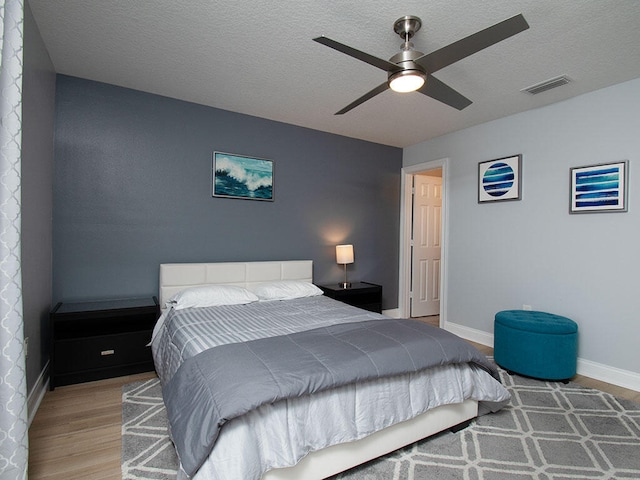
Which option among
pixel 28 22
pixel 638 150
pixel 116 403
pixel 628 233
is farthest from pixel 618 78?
pixel 116 403

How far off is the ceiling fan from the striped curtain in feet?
4.33

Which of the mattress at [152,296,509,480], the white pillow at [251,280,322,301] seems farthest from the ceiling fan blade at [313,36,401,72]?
the white pillow at [251,280,322,301]

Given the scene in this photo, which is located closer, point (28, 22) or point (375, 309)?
point (28, 22)

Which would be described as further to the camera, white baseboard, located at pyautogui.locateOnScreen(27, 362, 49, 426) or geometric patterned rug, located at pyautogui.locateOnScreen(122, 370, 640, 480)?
white baseboard, located at pyautogui.locateOnScreen(27, 362, 49, 426)

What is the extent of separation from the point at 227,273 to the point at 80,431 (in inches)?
68.6

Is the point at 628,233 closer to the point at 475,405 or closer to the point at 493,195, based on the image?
the point at 493,195

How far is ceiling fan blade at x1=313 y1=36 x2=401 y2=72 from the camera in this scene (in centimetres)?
162

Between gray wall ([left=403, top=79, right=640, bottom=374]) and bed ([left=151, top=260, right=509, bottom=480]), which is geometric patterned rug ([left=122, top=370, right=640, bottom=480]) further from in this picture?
gray wall ([left=403, top=79, right=640, bottom=374])

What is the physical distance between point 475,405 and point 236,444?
162 cm

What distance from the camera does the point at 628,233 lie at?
9.16ft

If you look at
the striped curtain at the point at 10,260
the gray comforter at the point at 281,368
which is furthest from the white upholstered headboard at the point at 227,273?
the striped curtain at the point at 10,260

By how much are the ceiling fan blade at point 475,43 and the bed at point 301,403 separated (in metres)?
1.66

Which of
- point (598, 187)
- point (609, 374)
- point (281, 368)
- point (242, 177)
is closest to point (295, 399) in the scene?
point (281, 368)

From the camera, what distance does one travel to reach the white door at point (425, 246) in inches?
199
